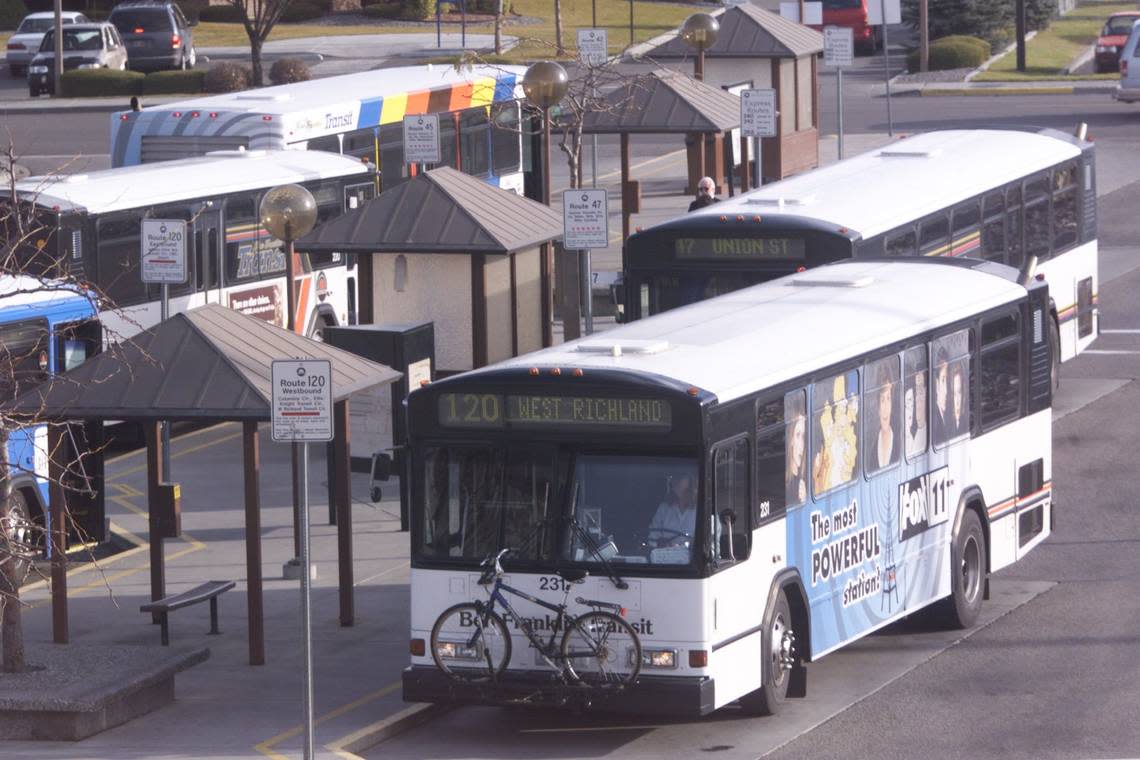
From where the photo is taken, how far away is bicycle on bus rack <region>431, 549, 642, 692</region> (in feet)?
41.2

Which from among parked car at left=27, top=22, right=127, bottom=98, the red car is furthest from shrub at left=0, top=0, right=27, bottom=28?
the red car

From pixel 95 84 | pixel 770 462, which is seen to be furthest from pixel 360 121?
pixel 95 84

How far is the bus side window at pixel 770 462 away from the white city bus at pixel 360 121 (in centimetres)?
1520

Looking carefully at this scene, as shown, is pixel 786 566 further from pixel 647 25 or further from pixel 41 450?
pixel 647 25

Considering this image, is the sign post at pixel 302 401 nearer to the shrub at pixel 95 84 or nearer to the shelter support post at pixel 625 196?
the shelter support post at pixel 625 196

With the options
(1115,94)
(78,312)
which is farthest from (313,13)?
(78,312)

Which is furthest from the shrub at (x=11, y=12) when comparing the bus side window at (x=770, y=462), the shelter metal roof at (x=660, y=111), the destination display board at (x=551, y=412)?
the bus side window at (x=770, y=462)

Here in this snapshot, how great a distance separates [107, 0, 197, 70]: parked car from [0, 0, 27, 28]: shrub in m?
13.6

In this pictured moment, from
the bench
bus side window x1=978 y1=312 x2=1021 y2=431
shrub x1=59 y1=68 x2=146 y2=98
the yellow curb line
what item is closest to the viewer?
the bench

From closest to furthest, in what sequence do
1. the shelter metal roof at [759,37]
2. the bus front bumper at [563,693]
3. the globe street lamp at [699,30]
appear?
the bus front bumper at [563,693]
the globe street lamp at [699,30]
the shelter metal roof at [759,37]

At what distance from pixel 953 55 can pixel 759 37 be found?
19.5m

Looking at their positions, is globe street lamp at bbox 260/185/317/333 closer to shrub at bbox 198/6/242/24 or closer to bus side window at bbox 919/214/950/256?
bus side window at bbox 919/214/950/256

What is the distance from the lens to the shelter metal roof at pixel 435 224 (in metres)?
21.5

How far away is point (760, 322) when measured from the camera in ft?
48.0
